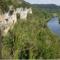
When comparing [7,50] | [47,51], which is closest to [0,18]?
[7,50]

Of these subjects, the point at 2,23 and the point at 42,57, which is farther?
the point at 2,23

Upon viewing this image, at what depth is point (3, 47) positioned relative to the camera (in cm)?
201

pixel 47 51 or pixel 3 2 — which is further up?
pixel 3 2

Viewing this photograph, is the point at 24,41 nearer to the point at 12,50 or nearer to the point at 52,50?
the point at 12,50

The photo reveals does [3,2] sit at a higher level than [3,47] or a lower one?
higher

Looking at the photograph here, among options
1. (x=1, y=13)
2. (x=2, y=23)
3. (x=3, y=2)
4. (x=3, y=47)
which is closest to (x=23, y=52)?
(x=3, y=47)

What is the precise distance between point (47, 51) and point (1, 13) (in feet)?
3.64

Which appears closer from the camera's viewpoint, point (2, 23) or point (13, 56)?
point (13, 56)

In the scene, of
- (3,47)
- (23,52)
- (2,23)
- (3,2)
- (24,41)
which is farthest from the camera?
(3,2)

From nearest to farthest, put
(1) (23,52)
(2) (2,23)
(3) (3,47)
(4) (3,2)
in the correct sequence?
(1) (23,52) < (3) (3,47) < (2) (2,23) < (4) (3,2)

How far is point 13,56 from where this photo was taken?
6.29 ft

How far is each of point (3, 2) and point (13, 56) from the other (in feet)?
4.21

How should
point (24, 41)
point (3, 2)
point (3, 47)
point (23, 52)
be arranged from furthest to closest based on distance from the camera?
point (3, 2) → point (24, 41) → point (3, 47) → point (23, 52)

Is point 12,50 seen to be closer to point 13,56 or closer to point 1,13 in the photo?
point 13,56
